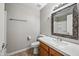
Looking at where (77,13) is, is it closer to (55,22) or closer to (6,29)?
(55,22)

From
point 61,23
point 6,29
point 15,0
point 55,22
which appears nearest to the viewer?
point 15,0

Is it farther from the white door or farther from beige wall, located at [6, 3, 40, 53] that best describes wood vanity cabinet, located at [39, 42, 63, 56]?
the white door

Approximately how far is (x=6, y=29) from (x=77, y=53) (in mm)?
905

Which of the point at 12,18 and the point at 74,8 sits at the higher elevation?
the point at 74,8

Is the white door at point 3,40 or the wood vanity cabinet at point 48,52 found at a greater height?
the white door at point 3,40

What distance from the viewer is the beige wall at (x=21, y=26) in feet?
3.75

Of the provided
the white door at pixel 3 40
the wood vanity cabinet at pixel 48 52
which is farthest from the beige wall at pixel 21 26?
the wood vanity cabinet at pixel 48 52

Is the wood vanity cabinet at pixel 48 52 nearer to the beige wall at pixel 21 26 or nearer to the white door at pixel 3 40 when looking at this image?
the beige wall at pixel 21 26

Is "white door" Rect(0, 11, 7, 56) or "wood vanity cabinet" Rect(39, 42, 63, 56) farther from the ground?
"white door" Rect(0, 11, 7, 56)

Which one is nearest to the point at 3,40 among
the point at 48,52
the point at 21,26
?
the point at 21,26

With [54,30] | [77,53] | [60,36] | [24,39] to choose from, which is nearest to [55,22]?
[54,30]

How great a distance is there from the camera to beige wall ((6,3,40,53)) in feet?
3.75

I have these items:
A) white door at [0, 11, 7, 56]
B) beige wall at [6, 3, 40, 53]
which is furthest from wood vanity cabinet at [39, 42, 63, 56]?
white door at [0, 11, 7, 56]

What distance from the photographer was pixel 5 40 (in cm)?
115
